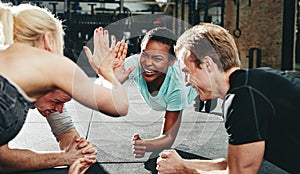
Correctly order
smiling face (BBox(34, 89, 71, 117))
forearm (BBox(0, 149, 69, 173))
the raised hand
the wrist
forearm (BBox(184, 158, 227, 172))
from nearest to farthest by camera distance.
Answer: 1. smiling face (BBox(34, 89, 71, 117))
2. forearm (BBox(184, 158, 227, 172))
3. the wrist
4. forearm (BBox(0, 149, 69, 173))
5. the raised hand

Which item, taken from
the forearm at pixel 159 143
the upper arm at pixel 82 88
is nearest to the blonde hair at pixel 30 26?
the upper arm at pixel 82 88

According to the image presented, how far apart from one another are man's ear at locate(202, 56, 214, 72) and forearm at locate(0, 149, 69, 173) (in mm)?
881

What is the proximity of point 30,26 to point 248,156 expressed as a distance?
30.2 inches

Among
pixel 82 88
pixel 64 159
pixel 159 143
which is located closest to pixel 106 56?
pixel 82 88

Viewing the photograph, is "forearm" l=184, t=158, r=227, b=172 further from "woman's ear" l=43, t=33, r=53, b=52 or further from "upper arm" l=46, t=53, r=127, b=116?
"woman's ear" l=43, t=33, r=53, b=52

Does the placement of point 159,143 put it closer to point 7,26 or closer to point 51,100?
point 51,100

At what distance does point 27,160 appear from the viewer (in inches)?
78.2

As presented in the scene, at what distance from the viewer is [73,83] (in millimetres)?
1225

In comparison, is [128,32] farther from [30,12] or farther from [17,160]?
[30,12]

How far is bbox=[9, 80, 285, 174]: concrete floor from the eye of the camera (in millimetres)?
2314

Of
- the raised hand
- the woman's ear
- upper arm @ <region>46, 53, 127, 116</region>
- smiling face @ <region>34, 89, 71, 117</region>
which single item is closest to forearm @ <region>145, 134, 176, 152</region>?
the raised hand

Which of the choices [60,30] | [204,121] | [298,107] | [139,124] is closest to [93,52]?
[60,30]

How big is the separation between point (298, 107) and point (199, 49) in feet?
1.17

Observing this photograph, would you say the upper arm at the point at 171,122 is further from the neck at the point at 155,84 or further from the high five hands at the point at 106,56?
the high five hands at the point at 106,56
